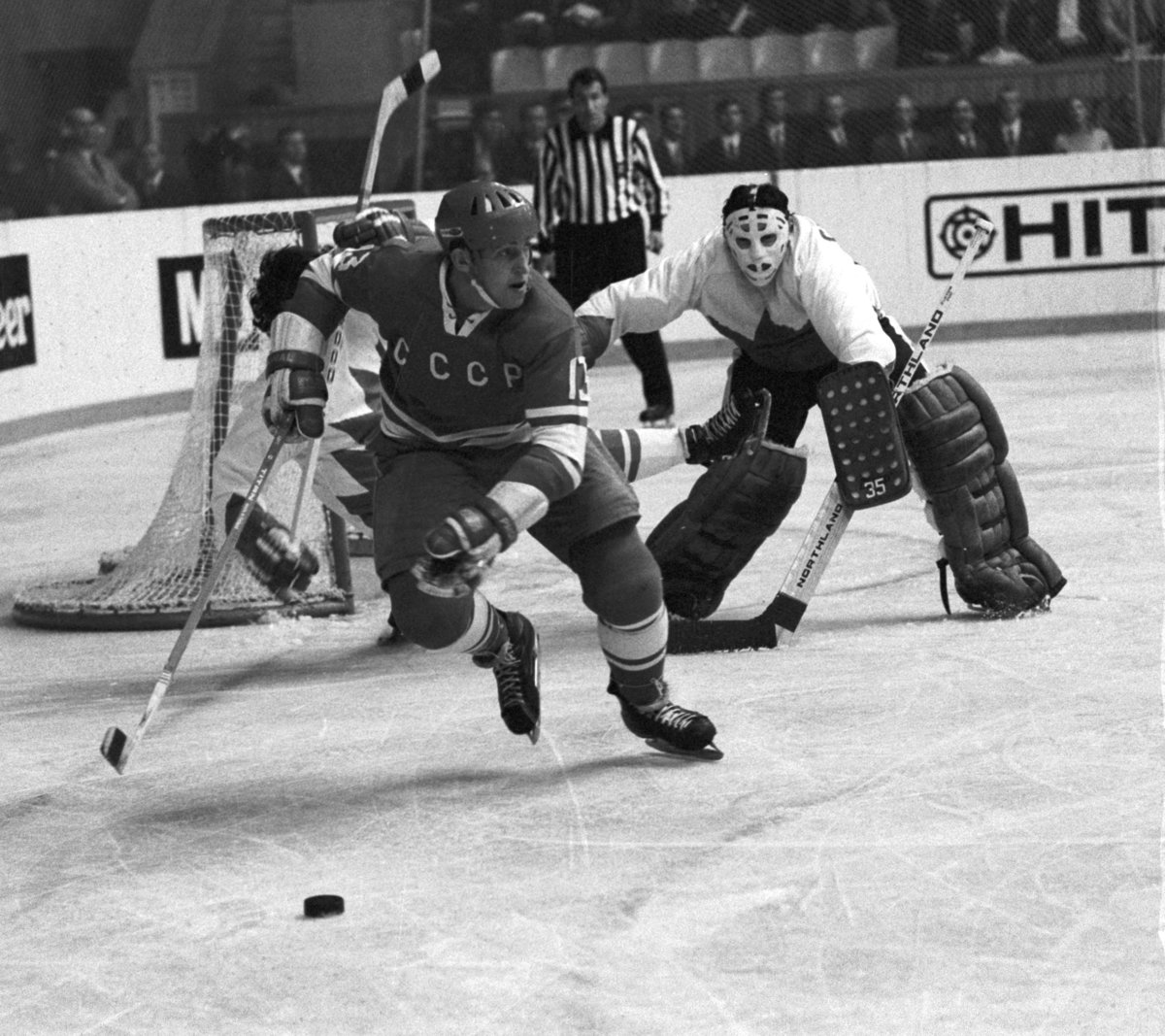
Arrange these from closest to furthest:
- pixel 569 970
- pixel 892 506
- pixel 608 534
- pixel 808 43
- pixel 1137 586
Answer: pixel 569 970
pixel 608 534
pixel 1137 586
pixel 892 506
pixel 808 43

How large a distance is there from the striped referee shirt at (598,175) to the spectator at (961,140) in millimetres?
2471

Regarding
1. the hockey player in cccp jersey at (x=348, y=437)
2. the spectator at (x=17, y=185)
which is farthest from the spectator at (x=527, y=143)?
the hockey player in cccp jersey at (x=348, y=437)

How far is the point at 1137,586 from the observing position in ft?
16.5

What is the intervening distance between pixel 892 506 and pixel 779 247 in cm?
205

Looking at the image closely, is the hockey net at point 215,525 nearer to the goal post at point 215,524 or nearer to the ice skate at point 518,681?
the goal post at point 215,524

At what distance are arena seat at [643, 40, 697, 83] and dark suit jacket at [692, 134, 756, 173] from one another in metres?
0.41

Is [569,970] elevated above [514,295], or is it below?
below

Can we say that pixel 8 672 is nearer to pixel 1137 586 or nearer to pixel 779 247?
pixel 779 247

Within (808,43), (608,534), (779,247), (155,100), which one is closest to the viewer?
(608,534)

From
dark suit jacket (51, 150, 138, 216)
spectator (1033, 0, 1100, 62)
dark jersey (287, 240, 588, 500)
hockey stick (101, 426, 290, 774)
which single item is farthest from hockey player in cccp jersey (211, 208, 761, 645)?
spectator (1033, 0, 1100, 62)

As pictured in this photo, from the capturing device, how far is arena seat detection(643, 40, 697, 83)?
10.6m

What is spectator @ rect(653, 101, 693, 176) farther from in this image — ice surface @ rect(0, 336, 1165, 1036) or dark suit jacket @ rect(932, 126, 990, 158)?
ice surface @ rect(0, 336, 1165, 1036)

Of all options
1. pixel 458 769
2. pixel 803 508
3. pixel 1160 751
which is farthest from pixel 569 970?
pixel 803 508

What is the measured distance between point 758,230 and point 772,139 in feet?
20.3
